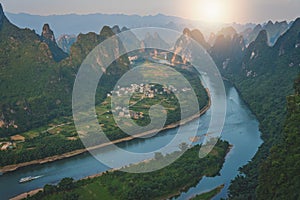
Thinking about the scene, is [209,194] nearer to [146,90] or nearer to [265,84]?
[146,90]

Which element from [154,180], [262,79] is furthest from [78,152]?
[262,79]

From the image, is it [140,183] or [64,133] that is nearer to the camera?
[140,183]

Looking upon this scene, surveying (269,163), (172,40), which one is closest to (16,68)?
(269,163)

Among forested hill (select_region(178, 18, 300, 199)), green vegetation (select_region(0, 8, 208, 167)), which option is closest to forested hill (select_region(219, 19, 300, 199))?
forested hill (select_region(178, 18, 300, 199))

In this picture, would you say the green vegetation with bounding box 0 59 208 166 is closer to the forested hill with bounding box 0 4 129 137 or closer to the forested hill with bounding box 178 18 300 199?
the forested hill with bounding box 0 4 129 137

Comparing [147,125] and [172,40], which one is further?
[172,40]

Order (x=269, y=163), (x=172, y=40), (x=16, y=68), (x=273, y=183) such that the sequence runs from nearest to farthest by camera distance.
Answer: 1. (x=273, y=183)
2. (x=269, y=163)
3. (x=16, y=68)
4. (x=172, y=40)

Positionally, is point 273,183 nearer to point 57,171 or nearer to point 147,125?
point 57,171
